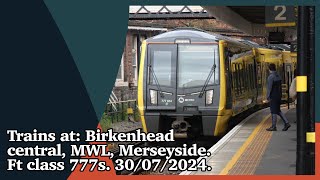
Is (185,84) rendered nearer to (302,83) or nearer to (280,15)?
(280,15)

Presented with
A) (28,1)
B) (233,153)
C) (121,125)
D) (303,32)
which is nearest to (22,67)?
(28,1)

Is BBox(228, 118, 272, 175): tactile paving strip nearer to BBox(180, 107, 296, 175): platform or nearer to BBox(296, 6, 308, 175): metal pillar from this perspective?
BBox(180, 107, 296, 175): platform

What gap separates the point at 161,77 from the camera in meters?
14.0

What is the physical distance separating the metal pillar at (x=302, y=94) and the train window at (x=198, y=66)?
21.0 feet

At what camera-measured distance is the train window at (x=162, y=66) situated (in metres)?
14.0

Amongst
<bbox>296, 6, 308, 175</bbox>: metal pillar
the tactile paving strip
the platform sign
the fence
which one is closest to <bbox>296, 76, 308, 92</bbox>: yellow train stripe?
<bbox>296, 6, 308, 175</bbox>: metal pillar

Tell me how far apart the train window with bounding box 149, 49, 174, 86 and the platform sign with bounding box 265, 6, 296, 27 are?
7.55ft

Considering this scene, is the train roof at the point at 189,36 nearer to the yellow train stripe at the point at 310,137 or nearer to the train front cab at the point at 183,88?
the train front cab at the point at 183,88

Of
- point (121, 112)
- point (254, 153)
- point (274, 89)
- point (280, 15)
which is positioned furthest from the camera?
point (121, 112)

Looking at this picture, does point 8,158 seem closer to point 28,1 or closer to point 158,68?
point 28,1

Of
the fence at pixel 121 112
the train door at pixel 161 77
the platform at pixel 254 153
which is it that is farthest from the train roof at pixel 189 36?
the fence at pixel 121 112

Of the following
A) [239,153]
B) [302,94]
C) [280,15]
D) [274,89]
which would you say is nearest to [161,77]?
[274,89]

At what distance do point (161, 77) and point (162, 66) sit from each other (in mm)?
252

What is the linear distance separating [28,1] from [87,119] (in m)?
1.56
